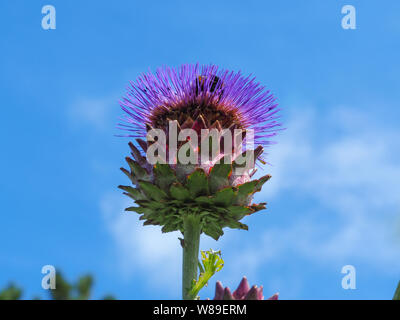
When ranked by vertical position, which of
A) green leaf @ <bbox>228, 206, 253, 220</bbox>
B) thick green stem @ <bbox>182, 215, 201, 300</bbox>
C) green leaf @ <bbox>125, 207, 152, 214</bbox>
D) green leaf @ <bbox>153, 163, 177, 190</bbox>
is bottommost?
thick green stem @ <bbox>182, 215, 201, 300</bbox>

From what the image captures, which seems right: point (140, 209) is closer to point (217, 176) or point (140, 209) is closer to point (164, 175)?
point (164, 175)

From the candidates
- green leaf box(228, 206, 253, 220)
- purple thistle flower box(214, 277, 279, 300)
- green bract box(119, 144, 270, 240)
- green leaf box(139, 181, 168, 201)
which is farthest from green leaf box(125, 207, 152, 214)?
purple thistle flower box(214, 277, 279, 300)

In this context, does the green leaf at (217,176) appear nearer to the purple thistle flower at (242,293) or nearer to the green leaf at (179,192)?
the green leaf at (179,192)

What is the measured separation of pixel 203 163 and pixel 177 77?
0.76 metres

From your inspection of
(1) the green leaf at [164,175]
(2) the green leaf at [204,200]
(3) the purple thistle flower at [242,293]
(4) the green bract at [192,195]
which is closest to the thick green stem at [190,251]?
(4) the green bract at [192,195]

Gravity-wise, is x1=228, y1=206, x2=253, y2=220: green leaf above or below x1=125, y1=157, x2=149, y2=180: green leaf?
below

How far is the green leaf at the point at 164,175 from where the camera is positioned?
2705 millimetres

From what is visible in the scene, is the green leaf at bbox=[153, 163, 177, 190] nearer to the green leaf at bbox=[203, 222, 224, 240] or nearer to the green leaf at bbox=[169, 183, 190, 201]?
the green leaf at bbox=[169, 183, 190, 201]

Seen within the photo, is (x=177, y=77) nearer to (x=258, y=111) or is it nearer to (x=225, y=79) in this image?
(x=225, y=79)

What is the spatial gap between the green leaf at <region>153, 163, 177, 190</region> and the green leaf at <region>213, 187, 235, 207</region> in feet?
0.85

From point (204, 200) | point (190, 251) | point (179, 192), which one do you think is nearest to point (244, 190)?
point (204, 200)

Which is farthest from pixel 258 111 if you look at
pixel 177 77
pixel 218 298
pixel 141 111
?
pixel 218 298

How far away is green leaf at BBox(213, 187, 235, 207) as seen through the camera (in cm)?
269

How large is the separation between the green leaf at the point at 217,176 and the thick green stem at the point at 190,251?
25 centimetres
